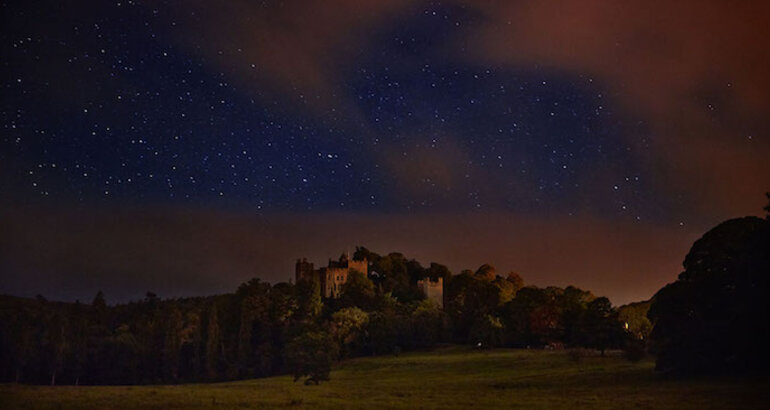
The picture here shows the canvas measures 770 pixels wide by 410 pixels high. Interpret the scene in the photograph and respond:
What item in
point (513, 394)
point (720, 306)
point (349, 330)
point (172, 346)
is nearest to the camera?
point (513, 394)

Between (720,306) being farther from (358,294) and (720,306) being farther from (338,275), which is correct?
(338,275)

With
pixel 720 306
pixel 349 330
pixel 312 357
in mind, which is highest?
pixel 720 306

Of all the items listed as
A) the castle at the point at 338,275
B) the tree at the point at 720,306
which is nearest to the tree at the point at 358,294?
the castle at the point at 338,275

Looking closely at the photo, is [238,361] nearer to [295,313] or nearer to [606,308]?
[295,313]

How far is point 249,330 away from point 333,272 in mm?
47316

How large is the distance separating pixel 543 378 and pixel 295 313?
6888 centimetres

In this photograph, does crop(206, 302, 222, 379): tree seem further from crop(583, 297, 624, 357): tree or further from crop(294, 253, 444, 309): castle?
crop(583, 297, 624, 357): tree

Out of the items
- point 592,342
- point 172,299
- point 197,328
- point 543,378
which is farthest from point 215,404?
point 172,299

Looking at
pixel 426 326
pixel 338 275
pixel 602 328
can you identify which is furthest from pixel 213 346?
pixel 602 328

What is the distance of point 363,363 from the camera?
8475 cm

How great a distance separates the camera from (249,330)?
346 feet

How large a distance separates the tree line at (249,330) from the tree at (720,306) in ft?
115

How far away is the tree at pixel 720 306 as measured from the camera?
4169cm

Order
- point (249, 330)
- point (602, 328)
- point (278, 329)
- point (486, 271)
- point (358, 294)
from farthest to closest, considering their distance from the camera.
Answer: point (486, 271) < point (358, 294) < point (278, 329) < point (249, 330) < point (602, 328)
